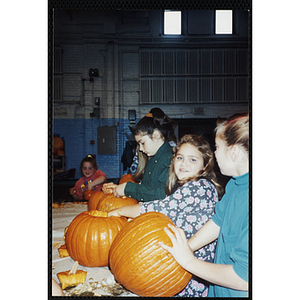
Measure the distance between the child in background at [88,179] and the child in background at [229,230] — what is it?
671 millimetres

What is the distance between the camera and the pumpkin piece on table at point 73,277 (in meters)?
1.83

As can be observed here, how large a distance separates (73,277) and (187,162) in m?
1.17

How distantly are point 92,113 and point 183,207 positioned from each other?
965 mm

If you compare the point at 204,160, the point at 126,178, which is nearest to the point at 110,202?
the point at 126,178

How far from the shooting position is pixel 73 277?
1.84 meters

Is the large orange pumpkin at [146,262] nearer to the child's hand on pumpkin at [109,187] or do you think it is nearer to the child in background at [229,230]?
the child in background at [229,230]

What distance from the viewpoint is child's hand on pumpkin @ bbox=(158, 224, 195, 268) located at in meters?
1.59

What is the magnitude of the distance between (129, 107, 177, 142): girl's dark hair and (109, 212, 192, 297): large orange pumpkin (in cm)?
60

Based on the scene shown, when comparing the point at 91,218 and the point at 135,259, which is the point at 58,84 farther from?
the point at 135,259

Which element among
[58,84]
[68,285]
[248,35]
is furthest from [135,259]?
[248,35]

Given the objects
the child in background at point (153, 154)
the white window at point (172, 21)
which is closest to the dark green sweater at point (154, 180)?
the child in background at point (153, 154)

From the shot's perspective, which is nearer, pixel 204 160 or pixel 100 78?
pixel 204 160

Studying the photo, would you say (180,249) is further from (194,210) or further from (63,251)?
(63,251)
